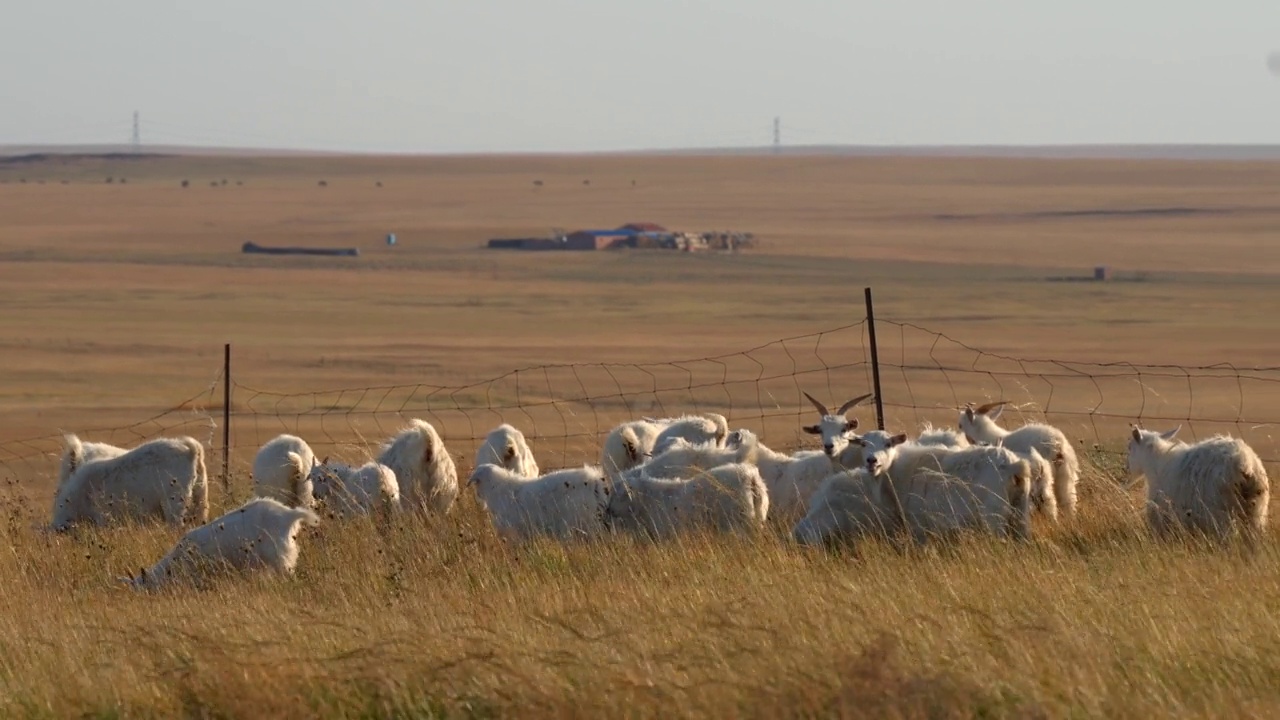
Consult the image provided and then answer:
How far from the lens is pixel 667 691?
6.56 m

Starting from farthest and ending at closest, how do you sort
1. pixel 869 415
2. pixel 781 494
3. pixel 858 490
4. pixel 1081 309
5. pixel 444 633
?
1. pixel 1081 309
2. pixel 869 415
3. pixel 781 494
4. pixel 858 490
5. pixel 444 633

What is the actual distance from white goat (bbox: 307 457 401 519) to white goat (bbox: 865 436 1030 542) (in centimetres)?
337

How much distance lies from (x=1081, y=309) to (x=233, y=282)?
35.1m

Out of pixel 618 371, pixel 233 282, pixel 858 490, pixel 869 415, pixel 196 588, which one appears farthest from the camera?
pixel 233 282

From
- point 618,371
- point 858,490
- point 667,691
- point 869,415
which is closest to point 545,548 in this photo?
point 858,490

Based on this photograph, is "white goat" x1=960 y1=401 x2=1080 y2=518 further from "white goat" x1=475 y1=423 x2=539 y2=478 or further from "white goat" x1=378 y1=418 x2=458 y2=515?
"white goat" x1=378 y1=418 x2=458 y2=515

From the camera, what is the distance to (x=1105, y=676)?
6.56m

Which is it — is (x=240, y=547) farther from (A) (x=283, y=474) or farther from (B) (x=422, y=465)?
(B) (x=422, y=465)

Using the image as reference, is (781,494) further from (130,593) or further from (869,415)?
(869,415)

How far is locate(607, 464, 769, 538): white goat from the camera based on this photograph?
35.8 feet

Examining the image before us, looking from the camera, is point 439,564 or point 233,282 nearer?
point 439,564

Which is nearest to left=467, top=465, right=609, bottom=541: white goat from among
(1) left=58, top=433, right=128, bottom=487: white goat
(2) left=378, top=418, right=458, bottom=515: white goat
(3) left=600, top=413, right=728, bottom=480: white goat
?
(2) left=378, top=418, right=458, bottom=515: white goat

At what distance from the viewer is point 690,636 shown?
7312mm

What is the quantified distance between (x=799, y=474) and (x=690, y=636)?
5059 millimetres
